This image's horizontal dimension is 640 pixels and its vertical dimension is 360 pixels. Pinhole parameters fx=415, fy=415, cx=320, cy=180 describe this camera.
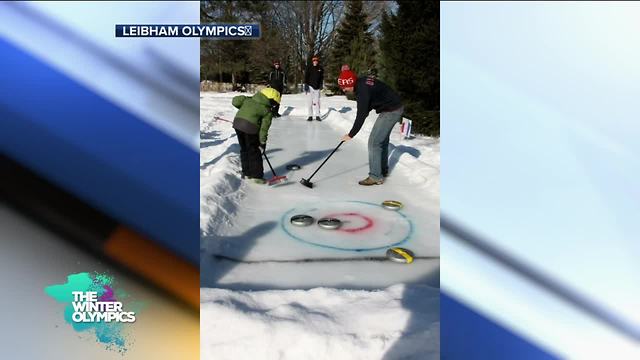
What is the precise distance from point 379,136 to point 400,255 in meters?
2.08

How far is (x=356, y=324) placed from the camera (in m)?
2.17

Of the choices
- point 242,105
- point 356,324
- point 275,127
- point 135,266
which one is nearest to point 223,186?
point 242,105

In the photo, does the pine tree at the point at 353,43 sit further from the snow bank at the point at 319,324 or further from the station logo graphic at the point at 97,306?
the station logo graphic at the point at 97,306

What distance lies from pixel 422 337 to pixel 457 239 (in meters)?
0.55

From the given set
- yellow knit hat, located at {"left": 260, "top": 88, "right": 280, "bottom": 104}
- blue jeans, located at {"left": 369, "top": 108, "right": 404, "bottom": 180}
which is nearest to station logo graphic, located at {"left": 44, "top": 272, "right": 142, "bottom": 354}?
yellow knit hat, located at {"left": 260, "top": 88, "right": 280, "bottom": 104}

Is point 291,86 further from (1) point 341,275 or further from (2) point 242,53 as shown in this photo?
(1) point 341,275

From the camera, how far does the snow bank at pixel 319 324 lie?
78.5 inches

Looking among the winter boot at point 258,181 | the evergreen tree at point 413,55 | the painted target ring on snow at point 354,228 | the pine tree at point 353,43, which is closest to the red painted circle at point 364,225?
the painted target ring on snow at point 354,228

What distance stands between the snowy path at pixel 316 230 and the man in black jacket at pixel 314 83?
1111 mm

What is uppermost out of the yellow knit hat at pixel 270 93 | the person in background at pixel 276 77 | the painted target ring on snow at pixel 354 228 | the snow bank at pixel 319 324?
the person in background at pixel 276 77

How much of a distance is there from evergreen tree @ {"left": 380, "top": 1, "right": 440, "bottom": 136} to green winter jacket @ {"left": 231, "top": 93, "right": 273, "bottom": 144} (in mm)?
1502

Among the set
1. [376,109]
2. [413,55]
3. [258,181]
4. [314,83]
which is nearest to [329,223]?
[258,181]

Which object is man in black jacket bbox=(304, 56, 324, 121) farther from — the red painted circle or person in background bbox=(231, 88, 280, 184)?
the red painted circle

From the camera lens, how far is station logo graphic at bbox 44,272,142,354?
2.04m
